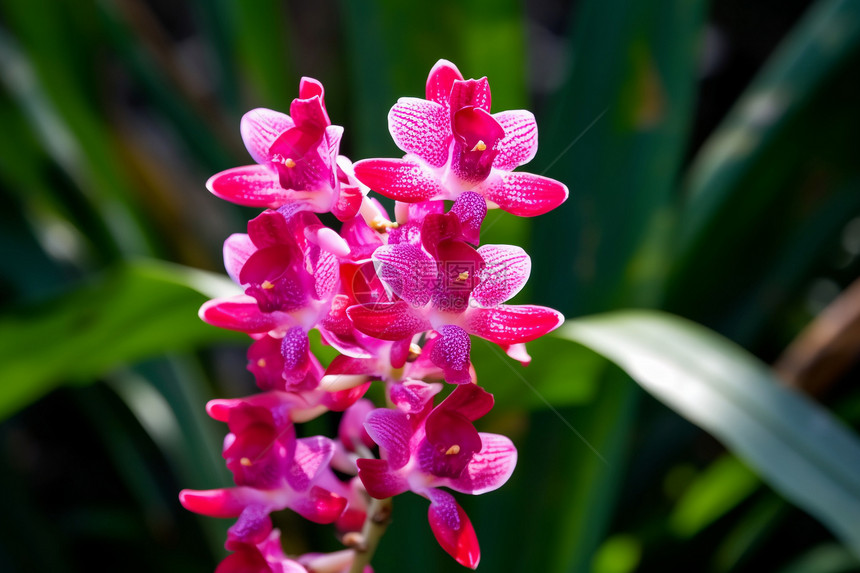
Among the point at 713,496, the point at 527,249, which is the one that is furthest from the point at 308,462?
the point at 713,496

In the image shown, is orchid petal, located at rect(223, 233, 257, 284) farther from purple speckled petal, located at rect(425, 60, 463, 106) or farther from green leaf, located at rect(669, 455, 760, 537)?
green leaf, located at rect(669, 455, 760, 537)

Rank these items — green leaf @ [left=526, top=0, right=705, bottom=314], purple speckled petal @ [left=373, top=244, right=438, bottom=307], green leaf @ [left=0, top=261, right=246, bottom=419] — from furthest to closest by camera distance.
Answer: green leaf @ [left=526, top=0, right=705, bottom=314] → green leaf @ [left=0, top=261, right=246, bottom=419] → purple speckled petal @ [left=373, top=244, right=438, bottom=307]

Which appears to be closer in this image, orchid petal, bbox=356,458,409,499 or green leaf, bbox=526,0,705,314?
orchid petal, bbox=356,458,409,499

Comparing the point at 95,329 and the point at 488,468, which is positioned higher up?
the point at 488,468

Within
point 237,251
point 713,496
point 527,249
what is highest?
point 237,251

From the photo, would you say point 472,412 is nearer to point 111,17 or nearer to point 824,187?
point 824,187

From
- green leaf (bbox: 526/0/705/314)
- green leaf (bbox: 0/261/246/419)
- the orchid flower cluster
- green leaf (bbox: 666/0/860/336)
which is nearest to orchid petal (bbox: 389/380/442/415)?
the orchid flower cluster

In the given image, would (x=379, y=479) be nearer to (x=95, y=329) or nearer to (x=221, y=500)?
(x=221, y=500)

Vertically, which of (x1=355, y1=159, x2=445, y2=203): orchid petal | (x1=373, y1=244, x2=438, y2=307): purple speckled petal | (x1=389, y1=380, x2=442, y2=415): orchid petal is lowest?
(x1=389, y1=380, x2=442, y2=415): orchid petal
